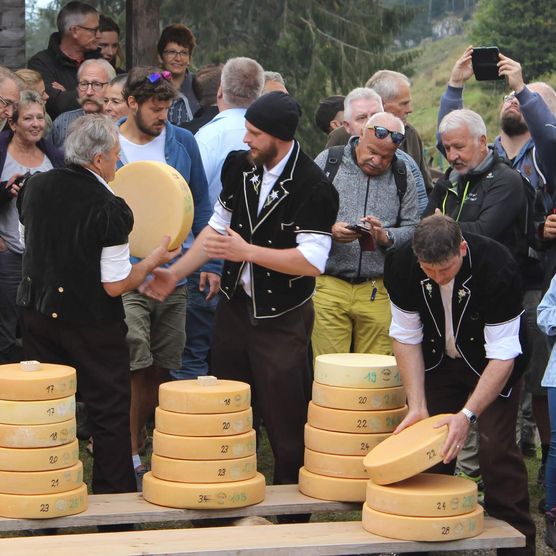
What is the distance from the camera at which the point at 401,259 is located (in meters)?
5.02

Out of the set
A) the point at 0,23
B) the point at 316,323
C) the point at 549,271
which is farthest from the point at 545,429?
the point at 0,23

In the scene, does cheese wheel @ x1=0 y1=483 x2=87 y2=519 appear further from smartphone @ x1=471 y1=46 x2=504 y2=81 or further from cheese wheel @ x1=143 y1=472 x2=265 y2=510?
smartphone @ x1=471 y1=46 x2=504 y2=81

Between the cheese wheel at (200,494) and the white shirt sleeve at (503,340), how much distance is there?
1146 millimetres

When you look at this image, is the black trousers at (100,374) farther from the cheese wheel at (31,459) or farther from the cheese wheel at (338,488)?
the cheese wheel at (338,488)

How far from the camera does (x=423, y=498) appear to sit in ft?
15.0

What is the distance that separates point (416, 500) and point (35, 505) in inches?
59.0

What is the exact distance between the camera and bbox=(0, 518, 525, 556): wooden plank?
4.31m

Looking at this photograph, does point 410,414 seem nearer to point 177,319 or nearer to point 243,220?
point 243,220

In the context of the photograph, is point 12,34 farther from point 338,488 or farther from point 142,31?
point 338,488

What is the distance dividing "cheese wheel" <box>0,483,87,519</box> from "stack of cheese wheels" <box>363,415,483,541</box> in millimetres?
1204

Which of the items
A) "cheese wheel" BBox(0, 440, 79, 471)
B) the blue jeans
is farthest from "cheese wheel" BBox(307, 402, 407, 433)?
the blue jeans

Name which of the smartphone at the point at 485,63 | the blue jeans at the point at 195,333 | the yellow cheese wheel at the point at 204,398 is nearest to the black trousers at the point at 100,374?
the yellow cheese wheel at the point at 204,398

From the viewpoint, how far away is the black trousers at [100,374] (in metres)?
5.14

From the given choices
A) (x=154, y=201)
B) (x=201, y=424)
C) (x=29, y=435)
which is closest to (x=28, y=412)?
(x=29, y=435)
